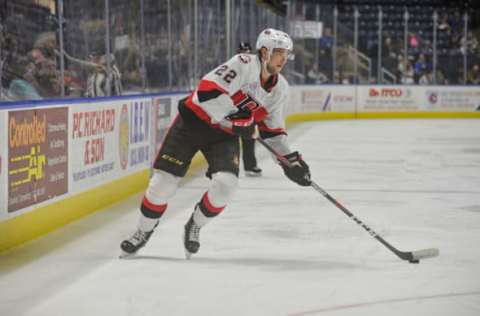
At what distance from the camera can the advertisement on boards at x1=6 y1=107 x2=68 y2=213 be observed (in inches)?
218

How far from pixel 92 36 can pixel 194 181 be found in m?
2.15

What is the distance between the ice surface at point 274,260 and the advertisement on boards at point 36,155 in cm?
31

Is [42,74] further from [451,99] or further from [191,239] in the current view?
[451,99]

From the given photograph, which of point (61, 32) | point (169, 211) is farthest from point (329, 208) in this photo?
point (61, 32)

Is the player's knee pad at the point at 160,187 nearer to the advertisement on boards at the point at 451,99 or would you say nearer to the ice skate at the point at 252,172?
the ice skate at the point at 252,172

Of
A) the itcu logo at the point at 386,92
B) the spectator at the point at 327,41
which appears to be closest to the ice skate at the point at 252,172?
the spectator at the point at 327,41

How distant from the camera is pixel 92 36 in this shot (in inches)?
315

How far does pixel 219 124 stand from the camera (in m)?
5.11

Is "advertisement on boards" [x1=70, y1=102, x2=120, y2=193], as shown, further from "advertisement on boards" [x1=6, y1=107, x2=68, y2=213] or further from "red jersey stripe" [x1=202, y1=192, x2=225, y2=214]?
"red jersey stripe" [x1=202, y1=192, x2=225, y2=214]

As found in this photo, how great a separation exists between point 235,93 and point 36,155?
5.17 ft

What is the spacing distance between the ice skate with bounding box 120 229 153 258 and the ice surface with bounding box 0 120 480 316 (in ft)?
0.17

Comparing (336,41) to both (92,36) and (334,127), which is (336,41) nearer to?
(334,127)

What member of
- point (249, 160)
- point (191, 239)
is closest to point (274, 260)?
point (191, 239)

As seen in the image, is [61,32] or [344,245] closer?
[344,245]
